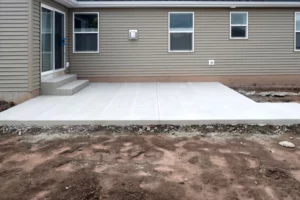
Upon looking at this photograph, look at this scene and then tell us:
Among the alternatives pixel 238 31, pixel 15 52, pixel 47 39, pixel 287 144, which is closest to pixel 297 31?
pixel 238 31

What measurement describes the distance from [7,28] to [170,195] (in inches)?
237

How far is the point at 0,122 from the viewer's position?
18.4 ft

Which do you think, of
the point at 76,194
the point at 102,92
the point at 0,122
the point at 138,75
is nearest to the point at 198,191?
the point at 76,194

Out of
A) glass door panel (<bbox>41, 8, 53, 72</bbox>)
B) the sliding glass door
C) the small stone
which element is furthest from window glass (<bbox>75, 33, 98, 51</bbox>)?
the small stone

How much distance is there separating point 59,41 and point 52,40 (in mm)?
742

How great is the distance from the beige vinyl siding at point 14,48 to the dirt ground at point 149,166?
2.58m

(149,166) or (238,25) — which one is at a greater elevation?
(238,25)

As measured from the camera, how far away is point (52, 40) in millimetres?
9273

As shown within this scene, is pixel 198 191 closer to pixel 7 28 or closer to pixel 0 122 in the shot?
pixel 0 122

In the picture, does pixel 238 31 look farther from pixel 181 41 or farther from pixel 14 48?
pixel 14 48

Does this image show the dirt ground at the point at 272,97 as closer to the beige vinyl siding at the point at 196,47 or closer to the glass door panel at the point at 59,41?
the beige vinyl siding at the point at 196,47

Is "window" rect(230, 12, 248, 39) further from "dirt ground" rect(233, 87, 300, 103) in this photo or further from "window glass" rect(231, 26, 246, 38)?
"dirt ground" rect(233, 87, 300, 103)

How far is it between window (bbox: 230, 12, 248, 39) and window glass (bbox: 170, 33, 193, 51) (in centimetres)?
147

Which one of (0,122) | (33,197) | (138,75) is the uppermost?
(138,75)
